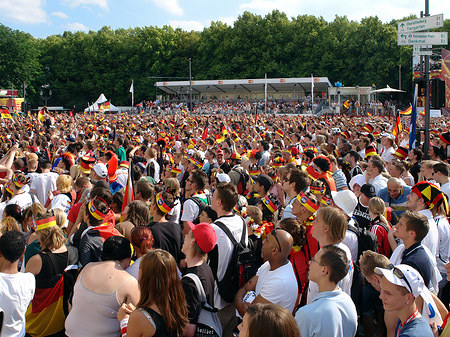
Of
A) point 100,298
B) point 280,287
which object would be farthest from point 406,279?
point 100,298

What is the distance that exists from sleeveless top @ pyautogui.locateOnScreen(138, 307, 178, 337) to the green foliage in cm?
5552

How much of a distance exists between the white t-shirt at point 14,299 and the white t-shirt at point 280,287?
6.79ft

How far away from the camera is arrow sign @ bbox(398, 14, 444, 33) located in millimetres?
9242

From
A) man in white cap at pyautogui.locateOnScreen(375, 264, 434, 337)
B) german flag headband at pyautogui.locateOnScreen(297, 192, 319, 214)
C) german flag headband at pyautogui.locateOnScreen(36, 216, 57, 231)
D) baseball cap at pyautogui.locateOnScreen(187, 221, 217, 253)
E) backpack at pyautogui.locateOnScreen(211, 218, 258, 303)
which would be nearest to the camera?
man in white cap at pyautogui.locateOnScreen(375, 264, 434, 337)

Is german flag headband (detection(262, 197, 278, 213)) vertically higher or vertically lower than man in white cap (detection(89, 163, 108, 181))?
lower

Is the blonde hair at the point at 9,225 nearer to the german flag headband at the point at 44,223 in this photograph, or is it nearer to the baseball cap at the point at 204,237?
the german flag headband at the point at 44,223

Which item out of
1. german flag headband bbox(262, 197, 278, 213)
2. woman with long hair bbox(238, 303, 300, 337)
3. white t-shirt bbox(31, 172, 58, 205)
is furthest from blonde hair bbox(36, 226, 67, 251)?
white t-shirt bbox(31, 172, 58, 205)

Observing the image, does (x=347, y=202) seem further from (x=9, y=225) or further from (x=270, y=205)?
(x=9, y=225)

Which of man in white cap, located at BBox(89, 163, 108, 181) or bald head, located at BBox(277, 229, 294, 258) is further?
man in white cap, located at BBox(89, 163, 108, 181)

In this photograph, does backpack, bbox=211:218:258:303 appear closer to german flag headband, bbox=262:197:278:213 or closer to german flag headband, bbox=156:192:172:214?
german flag headband, bbox=156:192:172:214

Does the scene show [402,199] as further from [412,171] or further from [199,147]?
[199,147]

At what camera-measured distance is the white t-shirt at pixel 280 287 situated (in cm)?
376

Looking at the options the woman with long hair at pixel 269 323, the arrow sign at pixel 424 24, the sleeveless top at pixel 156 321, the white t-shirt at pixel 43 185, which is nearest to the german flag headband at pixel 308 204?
the sleeveless top at pixel 156 321

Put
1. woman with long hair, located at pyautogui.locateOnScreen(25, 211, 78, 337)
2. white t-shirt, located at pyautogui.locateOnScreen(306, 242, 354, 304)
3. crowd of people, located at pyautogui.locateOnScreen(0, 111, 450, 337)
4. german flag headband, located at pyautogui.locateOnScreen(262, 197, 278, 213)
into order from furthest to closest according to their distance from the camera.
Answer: german flag headband, located at pyautogui.locateOnScreen(262, 197, 278, 213) < woman with long hair, located at pyautogui.locateOnScreen(25, 211, 78, 337) < white t-shirt, located at pyautogui.locateOnScreen(306, 242, 354, 304) < crowd of people, located at pyautogui.locateOnScreen(0, 111, 450, 337)
